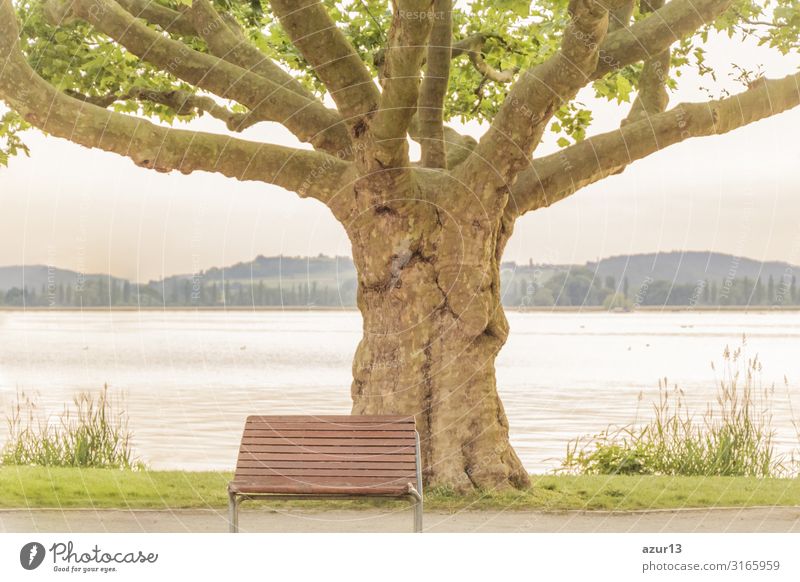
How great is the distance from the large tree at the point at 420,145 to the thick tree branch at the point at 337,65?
1 centimetres

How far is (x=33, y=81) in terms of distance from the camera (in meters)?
8.70

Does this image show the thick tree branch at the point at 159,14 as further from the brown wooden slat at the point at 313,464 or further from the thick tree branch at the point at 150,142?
the brown wooden slat at the point at 313,464

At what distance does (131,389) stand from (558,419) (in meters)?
11.2

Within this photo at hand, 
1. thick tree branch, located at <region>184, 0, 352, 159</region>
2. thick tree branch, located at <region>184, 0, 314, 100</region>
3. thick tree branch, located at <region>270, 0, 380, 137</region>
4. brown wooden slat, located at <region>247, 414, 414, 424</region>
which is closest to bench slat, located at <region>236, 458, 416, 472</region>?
brown wooden slat, located at <region>247, 414, 414, 424</region>

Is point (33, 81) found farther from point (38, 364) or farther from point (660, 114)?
point (38, 364)

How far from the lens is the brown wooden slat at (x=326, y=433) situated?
746cm

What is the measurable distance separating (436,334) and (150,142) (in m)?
2.86

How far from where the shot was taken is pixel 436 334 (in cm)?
937

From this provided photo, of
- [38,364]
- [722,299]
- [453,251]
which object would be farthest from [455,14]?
[38,364]

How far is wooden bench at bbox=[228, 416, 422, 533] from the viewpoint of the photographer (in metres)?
6.91

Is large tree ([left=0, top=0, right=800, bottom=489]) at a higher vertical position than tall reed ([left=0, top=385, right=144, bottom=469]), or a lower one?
higher

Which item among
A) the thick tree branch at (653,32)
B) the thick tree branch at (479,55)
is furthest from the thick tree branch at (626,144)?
the thick tree branch at (479,55)

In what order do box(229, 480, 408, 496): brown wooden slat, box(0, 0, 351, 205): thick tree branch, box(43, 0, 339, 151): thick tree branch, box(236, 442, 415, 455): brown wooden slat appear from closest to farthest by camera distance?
box(229, 480, 408, 496): brown wooden slat < box(236, 442, 415, 455): brown wooden slat < box(0, 0, 351, 205): thick tree branch < box(43, 0, 339, 151): thick tree branch

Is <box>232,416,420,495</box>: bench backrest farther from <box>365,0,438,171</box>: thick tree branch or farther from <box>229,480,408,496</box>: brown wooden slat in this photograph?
<box>365,0,438,171</box>: thick tree branch
